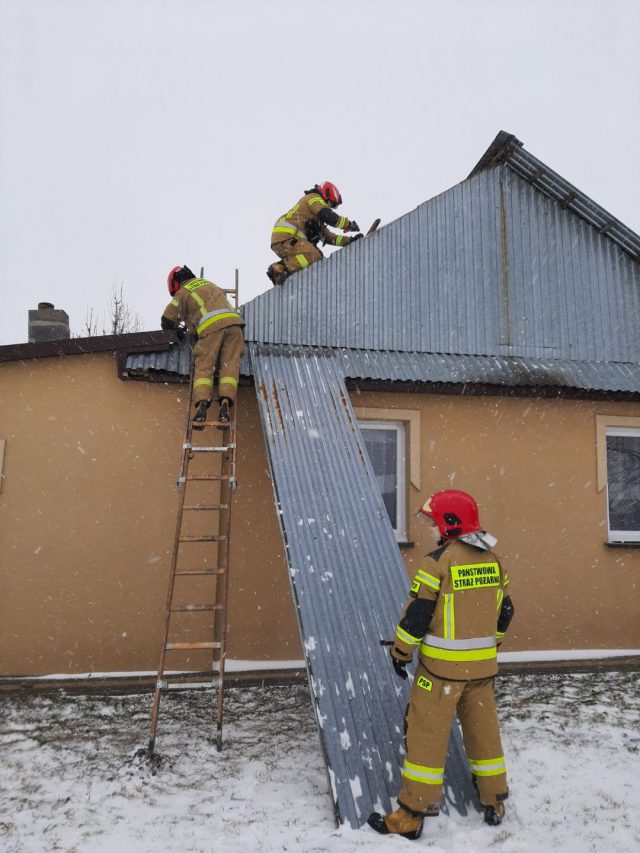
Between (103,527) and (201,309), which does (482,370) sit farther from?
(103,527)

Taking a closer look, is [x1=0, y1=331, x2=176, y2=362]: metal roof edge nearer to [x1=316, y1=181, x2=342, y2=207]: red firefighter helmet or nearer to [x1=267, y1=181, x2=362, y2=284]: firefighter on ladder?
[x1=267, y1=181, x2=362, y2=284]: firefighter on ladder

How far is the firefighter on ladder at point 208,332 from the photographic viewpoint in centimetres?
558

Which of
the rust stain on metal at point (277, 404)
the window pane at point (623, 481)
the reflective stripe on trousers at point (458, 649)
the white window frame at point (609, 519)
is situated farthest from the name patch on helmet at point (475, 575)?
Result: the window pane at point (623, 481)

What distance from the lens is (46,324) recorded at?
7695 millimetres

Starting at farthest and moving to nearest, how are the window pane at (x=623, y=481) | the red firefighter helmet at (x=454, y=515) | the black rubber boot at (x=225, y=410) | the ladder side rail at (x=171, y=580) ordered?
the window pane at (x=623, y=481)
the black rubber boot at (x=225, y=410)
the ladder side rail at (x=171, y=580)
the red firefighter helmet at (x=454, y=515)

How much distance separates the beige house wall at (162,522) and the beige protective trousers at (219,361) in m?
0.53

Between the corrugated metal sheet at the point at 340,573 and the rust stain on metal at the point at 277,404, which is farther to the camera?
the rust stain on metal at the point at 277,404

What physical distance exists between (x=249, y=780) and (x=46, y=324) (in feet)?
20.3

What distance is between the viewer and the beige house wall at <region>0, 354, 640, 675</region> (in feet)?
18.7

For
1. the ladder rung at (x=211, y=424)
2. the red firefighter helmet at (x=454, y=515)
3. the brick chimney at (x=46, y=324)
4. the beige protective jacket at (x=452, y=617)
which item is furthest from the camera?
the brick chimney at (x=46, y=324)

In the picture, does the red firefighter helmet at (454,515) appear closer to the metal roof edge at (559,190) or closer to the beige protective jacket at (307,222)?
the beige protective jacket at (307,222)

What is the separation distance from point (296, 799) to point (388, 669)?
3.14ft

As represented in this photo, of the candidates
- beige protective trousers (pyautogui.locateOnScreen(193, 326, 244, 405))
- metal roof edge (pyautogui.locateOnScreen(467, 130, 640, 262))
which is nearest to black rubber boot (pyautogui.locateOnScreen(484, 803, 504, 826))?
beige protective trousers (pyautogui.locateOnScreen(193, 326, 244, 405))

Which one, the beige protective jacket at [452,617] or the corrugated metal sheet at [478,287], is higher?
the corrugated metal sheet at [478,287]
